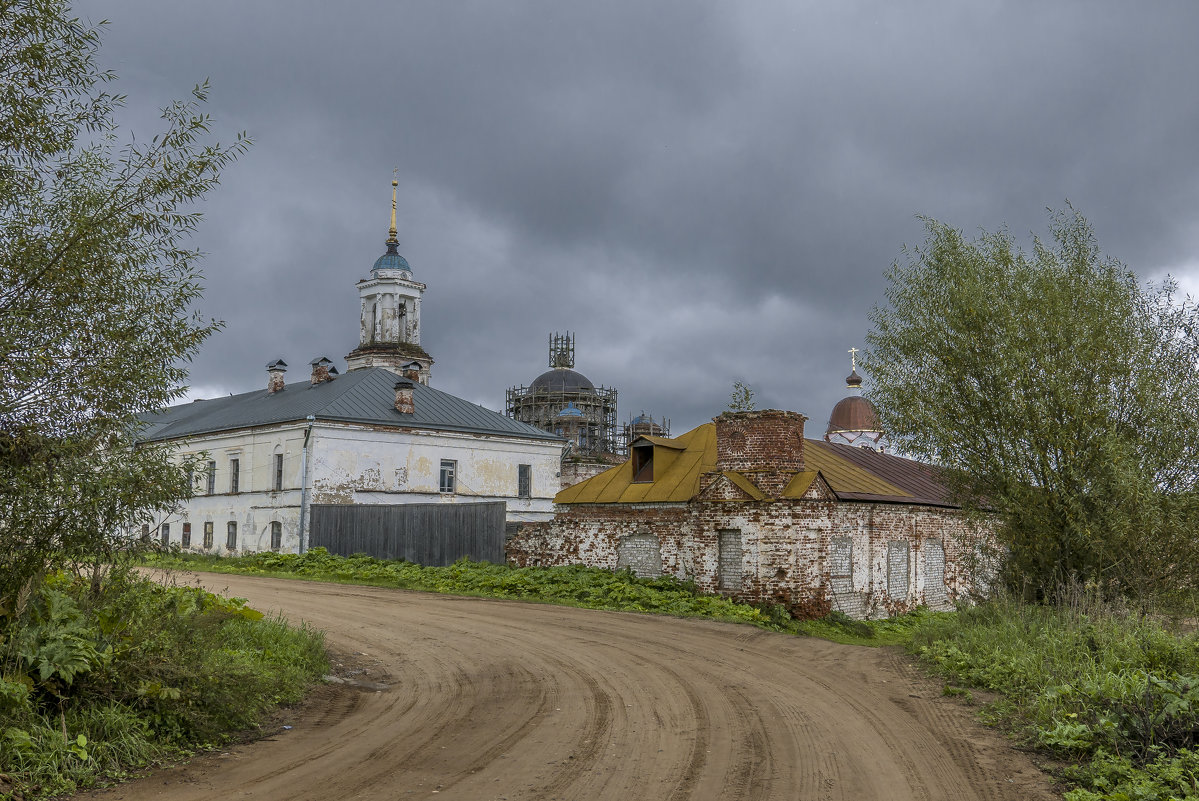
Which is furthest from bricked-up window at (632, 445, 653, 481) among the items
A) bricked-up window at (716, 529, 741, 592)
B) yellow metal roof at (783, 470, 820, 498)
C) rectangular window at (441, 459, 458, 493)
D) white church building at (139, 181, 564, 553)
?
rectangular window at (441, 459, 458, 493)

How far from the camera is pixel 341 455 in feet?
109

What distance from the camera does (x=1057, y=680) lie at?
31.4ft

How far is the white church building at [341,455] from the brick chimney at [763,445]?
14.4 meters

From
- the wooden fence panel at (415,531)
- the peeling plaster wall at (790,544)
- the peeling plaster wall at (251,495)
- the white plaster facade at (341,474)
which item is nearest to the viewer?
the peeling plaster wall at (790,544)

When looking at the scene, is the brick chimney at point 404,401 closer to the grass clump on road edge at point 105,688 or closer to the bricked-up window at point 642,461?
the bricked-up window at point 642,461

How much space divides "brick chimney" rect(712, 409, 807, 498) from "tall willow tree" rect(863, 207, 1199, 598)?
13.6ft

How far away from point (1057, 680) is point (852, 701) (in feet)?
6.81

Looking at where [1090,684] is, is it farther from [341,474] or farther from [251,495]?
[251,495]

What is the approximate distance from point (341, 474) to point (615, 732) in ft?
87.6

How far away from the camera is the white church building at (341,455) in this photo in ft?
109

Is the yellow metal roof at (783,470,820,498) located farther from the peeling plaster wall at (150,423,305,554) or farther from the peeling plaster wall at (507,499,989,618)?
the peeling plaster wall at (150,423,305,554)

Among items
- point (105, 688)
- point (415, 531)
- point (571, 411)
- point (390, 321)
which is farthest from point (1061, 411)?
point (571, 411)

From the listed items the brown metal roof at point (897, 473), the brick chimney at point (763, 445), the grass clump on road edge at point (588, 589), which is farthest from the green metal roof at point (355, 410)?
the brick chimney at point (763, 445)

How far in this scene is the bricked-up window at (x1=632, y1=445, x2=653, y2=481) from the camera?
22469 mm
